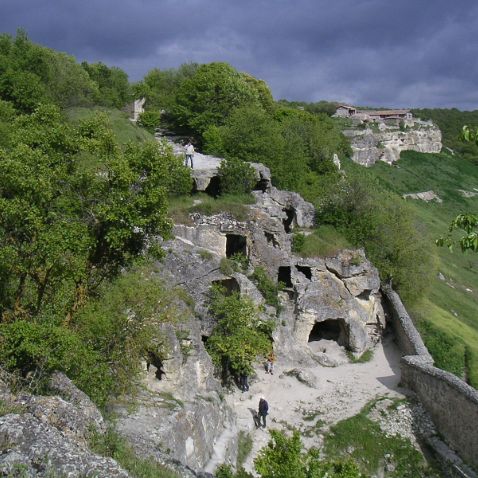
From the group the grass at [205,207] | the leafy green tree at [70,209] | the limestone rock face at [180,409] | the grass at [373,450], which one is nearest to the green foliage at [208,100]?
Result: the grass at [205,207]

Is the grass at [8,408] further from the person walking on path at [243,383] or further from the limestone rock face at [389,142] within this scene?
the limestone rock face at [389,142]

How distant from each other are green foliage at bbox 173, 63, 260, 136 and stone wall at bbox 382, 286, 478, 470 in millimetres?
28288

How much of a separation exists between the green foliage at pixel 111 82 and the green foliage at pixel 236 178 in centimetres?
3114

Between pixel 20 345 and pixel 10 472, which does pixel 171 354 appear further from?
pixel 10 472

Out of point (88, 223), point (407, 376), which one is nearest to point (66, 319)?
point (88, 223)

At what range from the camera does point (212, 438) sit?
60.0 ft

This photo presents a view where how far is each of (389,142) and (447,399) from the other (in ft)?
229

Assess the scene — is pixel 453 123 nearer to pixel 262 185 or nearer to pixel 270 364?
pixel 262 185

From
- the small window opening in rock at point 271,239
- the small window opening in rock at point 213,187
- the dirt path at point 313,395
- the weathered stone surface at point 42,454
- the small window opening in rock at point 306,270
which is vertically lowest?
the dirt path at point 313,395

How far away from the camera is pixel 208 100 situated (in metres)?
48.6

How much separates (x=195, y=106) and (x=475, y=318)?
29372mm

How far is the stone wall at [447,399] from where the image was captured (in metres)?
19.8

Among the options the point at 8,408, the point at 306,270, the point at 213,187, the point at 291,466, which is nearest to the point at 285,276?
the point at 306,270

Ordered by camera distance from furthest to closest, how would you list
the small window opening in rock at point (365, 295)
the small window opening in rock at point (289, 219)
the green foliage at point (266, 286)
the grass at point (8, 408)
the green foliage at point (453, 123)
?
the green foliage at point (453, 123), the small window opening in rock at point (289, 219), the small window opening in rock at point (365, 295), the green foliage at point (266, 286), the grass at point (8, 408)
